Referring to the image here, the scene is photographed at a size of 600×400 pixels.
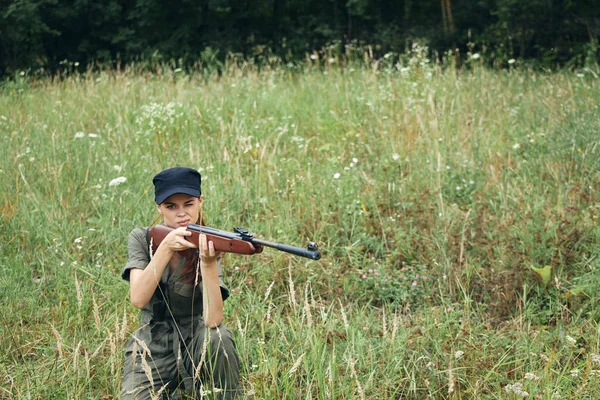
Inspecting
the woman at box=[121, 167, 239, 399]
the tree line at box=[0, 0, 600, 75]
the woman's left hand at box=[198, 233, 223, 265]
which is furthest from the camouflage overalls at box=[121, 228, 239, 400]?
the tree line at box=[0, 0, 600, 75]

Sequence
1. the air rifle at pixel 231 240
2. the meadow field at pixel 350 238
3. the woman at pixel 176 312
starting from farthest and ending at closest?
1. the meadow field at pixel 350 238
2. the woman at pixel 176 312
3. the air rifle at pixel 231 240

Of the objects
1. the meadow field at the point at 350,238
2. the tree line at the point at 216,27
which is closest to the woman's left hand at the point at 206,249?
the meadow field at the point at 350,238

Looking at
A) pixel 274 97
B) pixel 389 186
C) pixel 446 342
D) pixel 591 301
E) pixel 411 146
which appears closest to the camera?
pixel 446 342

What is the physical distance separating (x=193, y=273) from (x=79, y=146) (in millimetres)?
3063

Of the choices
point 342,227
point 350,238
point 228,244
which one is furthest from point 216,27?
point 228,244

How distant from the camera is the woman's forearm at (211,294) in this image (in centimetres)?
234

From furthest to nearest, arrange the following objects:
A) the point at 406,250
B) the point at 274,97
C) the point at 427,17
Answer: the point at 427,17, the point at 274,97, the point at 406,250

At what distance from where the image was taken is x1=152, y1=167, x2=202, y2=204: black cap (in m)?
2.52

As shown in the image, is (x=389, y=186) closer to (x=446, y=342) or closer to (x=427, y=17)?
(x=446, y=342)

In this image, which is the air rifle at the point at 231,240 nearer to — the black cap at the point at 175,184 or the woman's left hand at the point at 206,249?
the woman's left hand at the point at 206,249

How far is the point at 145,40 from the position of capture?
57.3 feet

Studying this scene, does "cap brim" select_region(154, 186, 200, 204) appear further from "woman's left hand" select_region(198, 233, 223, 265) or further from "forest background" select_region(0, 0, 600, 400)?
"forest background" select_region(0, 0, 600, 400)

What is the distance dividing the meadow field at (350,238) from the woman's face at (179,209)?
47 centimetres

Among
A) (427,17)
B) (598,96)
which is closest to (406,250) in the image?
(598,96)
